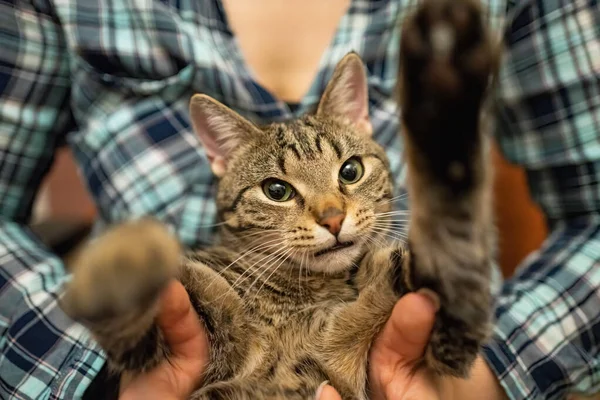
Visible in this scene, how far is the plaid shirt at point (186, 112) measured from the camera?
979 mm

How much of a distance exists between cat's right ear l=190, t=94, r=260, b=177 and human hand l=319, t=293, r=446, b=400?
51cm

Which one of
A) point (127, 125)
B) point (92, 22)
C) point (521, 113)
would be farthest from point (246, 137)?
point (521, 113)

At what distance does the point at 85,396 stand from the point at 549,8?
4.12ft

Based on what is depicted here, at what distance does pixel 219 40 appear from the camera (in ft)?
3.66

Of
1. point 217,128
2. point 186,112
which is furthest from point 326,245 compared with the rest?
point 186,112

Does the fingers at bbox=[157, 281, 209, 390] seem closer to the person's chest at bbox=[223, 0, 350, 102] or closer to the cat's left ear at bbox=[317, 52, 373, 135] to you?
the cat's left ear at bbox=[317, 52, 373, 135]

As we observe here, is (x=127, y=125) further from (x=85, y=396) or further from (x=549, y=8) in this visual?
(x=549, y=8)

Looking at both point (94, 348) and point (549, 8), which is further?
point (549, 8)

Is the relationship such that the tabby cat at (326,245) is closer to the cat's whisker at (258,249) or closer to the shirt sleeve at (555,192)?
the cat's whisker at (258,249)

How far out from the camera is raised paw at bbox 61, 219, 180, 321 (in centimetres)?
46

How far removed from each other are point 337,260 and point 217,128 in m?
0.40

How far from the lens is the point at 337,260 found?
80cm

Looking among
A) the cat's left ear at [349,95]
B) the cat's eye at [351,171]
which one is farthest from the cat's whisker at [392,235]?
the cat's left ear at [349,95]

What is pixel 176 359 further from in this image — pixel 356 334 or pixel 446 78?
pixel 446 78
